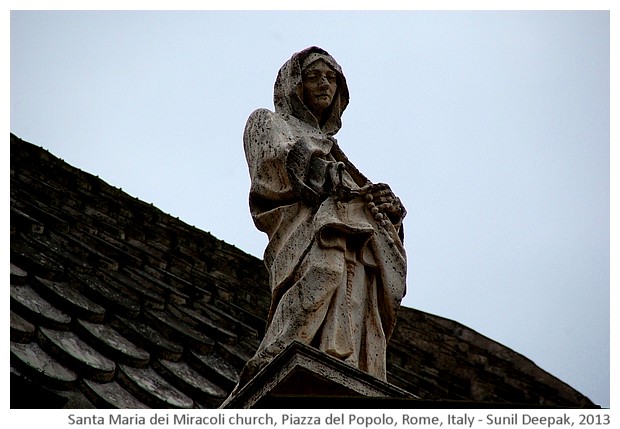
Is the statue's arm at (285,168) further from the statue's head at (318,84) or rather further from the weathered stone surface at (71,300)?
the weathered stone surface at (71,300)

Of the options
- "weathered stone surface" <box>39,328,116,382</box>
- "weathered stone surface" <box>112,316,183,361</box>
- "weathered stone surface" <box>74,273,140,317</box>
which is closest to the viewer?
"weathered stone surface" <box>39,328,116,382</box>

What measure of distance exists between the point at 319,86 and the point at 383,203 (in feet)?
3.04

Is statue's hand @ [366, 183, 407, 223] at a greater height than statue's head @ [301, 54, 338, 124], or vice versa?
statue's head @ [301, 54, 338, 124]

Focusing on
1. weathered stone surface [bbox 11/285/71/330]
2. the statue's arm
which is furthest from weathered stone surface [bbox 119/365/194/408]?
the statue's arm

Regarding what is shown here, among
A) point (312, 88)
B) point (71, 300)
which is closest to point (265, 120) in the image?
point (312, 88)

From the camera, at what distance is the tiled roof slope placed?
943 centimetres

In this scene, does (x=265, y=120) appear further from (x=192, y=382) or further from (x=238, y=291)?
(x=238, y=291)

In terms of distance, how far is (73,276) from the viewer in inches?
424

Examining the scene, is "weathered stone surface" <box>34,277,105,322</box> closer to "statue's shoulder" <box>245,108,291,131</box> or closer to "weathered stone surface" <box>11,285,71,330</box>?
"weathered stone surface" <box>11,285,71,330</box>

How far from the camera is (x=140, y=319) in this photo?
35.4 feet

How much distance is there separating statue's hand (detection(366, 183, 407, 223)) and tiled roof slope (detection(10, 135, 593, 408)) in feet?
6.09

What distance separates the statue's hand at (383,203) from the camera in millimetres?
8398

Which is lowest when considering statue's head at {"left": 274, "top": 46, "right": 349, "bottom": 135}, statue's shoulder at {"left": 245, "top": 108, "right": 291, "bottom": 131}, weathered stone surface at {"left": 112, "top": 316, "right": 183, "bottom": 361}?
weathered stone surface at {"left": 112, "top": 316, "right": 183, "bottom": 361}
